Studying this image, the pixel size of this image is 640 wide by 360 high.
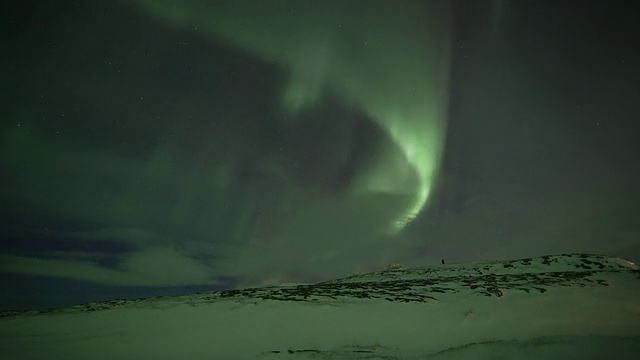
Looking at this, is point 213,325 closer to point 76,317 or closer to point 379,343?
point 379,343

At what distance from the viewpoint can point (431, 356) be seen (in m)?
6.63

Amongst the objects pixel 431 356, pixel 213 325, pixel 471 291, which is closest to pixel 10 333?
pixel 213 325

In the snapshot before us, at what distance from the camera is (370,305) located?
1103 cm

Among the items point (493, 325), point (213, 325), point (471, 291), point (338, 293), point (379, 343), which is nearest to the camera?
point (379, 343)

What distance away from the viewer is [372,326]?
9.06 metres

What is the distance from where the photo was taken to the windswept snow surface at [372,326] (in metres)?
6.81

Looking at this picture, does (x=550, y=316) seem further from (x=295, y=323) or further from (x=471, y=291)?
(x=295, y=323)

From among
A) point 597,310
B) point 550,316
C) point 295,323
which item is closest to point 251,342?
point 295,323

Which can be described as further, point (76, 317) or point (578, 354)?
point (76, 317)

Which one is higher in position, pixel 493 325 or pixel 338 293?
pixel 338 293

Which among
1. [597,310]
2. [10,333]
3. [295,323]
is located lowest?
[10,333]

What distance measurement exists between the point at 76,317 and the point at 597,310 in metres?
16.7

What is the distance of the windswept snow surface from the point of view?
22.3 ft

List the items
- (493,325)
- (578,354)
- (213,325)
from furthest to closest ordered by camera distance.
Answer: (213,325)
(493,325)
(578,354)
